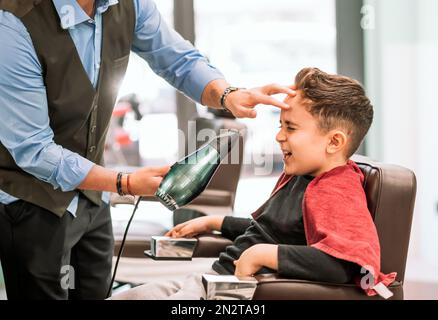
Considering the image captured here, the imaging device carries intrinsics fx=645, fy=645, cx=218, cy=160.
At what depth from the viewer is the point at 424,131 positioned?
352 centimetres

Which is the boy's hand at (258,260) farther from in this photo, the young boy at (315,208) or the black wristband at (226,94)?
the black wristband at (226,94)

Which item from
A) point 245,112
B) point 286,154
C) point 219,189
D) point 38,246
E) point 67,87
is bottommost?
point 219,189

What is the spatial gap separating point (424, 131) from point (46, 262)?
2456 millimetres

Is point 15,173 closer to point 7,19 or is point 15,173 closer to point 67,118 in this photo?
point 67,118

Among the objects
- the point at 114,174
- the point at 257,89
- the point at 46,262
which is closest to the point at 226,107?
the point at 257,89

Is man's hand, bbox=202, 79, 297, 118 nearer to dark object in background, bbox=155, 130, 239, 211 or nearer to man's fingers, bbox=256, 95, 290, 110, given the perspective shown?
man's fingers, bbox=256, 95, 290, 110

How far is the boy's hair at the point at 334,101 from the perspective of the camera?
166 cm

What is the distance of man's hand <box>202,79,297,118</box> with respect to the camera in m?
1.70

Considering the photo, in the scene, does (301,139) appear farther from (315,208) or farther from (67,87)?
(67,87)

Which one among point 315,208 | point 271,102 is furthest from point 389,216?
point 271,102

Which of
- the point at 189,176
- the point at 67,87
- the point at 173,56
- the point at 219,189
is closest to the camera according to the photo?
the point at 189,176

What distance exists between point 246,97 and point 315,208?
1.19 ft

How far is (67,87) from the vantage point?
1.63m

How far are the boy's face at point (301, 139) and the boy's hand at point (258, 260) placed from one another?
0.26 metres
